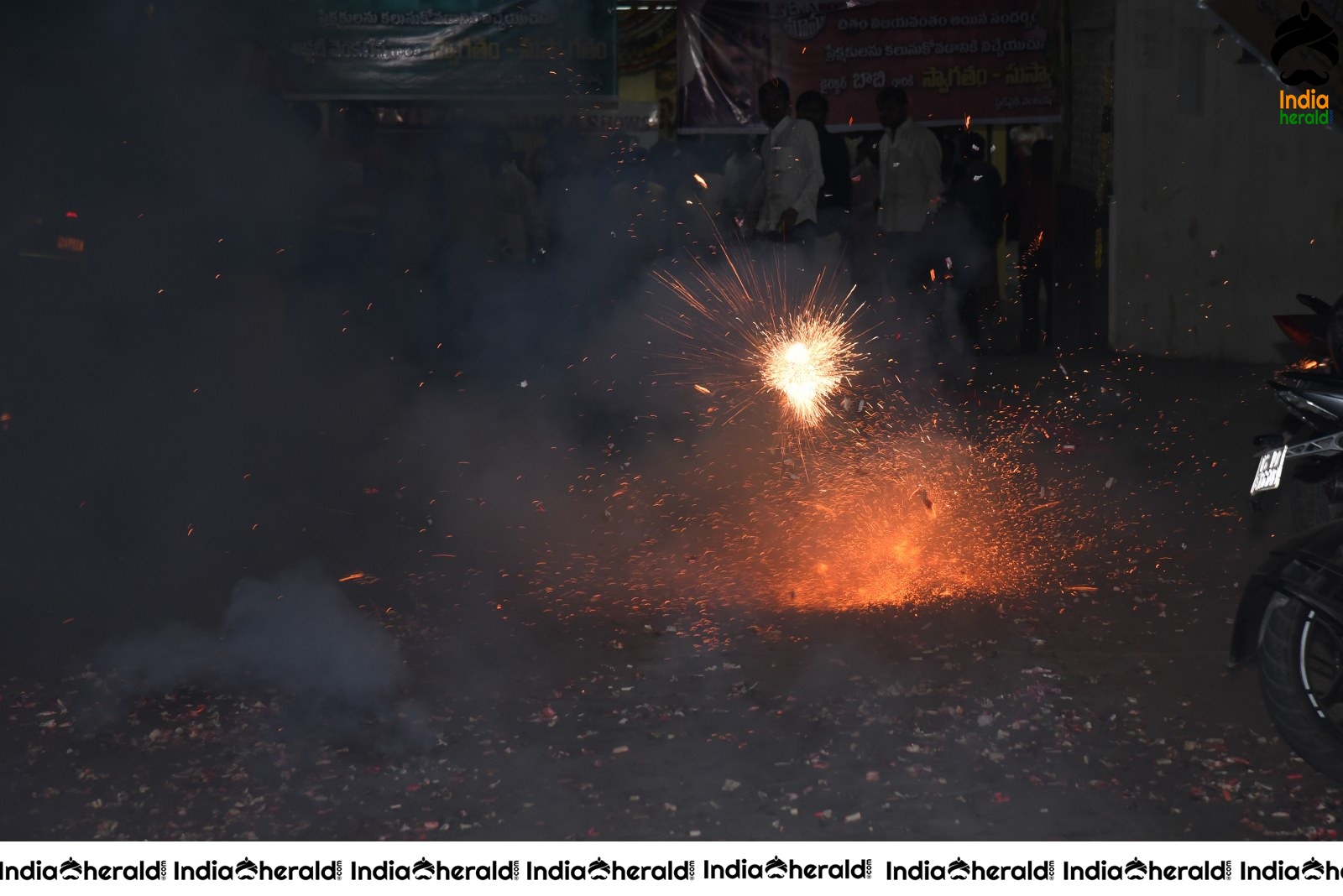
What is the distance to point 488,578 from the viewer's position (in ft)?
17.9

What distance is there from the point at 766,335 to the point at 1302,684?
5962mm

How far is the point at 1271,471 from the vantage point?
4348mm

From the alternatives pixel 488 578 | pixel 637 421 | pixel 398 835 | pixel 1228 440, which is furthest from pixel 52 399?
pixel 1228 440

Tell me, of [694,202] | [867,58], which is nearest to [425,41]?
[694,202]

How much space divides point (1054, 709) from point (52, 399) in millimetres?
4564

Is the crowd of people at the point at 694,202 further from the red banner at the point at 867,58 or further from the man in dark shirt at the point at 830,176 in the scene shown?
the red banner at the point at 867,58

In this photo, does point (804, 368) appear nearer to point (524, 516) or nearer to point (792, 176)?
point (792, 176)

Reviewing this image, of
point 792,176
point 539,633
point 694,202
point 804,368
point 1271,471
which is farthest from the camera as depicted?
point 694,202

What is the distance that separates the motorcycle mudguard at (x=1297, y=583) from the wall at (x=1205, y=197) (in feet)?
21.9

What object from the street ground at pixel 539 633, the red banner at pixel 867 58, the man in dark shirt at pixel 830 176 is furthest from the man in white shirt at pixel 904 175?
the street ground at pixel 539 633

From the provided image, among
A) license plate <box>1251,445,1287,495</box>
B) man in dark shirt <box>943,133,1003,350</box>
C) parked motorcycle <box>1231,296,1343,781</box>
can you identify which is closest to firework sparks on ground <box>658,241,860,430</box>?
man in dark shirt <box>943,133,1003,350</box>

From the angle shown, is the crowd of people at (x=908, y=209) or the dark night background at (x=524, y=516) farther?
the crowd of people at (x=908, y=209)

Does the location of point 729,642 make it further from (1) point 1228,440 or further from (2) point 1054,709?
(1) point 1228,440

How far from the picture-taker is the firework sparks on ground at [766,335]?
8.61 metres
